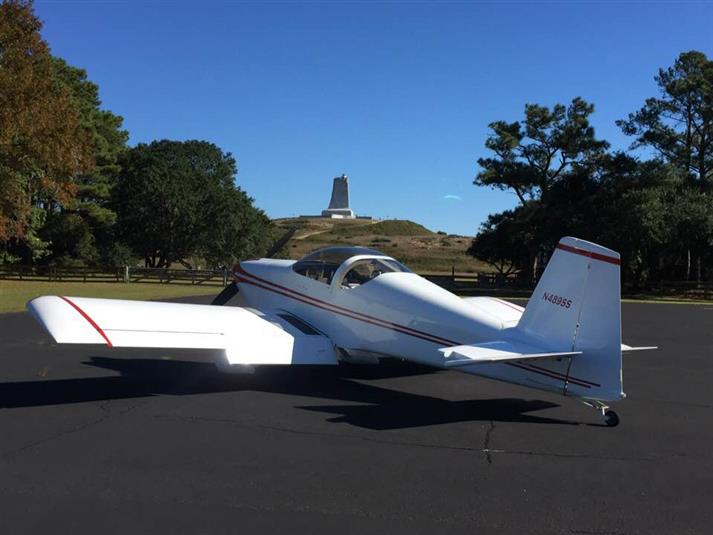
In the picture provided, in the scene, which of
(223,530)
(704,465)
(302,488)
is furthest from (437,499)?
(704,465)

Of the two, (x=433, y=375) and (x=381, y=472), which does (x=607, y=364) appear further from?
(x=433, y=375)

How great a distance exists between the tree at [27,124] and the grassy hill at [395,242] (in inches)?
1553

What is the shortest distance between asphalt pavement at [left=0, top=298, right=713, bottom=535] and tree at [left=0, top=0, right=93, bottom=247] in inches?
792

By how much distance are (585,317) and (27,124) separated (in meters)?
26.3

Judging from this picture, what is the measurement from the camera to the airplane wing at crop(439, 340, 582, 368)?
5.73 meters

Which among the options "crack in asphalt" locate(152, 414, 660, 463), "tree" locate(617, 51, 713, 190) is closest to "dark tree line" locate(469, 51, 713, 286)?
"tree" locate(617, 51, 713, 190)

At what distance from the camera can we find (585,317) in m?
6.03

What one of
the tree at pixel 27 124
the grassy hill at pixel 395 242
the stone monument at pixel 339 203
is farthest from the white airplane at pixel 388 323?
the stone monument at pixel 339 203

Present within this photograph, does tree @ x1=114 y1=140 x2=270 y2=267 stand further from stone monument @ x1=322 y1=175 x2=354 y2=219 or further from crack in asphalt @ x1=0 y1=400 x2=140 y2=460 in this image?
stone monument @ x1=322 y1=175 x2=354 y2=219

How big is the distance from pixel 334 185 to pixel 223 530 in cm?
11580

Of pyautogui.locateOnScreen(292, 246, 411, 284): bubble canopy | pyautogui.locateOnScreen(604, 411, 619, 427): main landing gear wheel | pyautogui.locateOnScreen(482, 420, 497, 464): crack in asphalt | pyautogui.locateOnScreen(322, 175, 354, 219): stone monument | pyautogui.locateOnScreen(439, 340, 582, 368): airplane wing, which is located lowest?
pyautogui.locateOnScreen(482, 420, 497, 464): crack in asphalt

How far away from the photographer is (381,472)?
15.8 ft

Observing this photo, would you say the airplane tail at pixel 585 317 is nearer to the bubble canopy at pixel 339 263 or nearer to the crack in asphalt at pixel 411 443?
the crack in asphalt at pixel 411 443

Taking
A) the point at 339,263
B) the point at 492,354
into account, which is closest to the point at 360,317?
the point at 339,263
